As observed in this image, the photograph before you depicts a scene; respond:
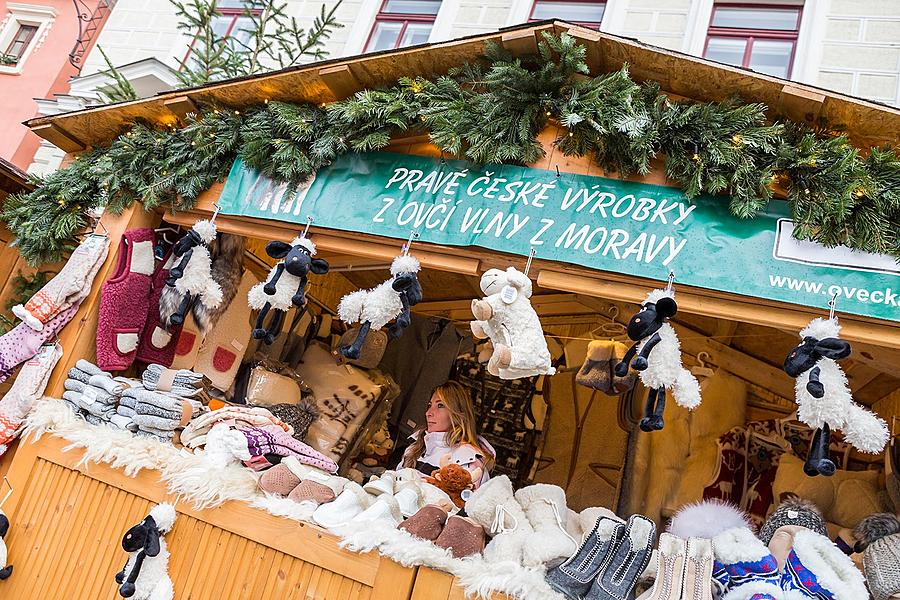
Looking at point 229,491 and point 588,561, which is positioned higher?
point 588,561

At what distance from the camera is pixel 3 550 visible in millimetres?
3469

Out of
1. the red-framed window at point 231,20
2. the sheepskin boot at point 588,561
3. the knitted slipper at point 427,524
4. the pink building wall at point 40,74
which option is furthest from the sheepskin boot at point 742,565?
the pink building wall at point 40,74

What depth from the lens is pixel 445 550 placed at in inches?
102

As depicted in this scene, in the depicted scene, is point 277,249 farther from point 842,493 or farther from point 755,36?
point 755,36

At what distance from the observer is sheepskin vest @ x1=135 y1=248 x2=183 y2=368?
13.5ft

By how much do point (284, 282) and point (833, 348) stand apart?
2.46m

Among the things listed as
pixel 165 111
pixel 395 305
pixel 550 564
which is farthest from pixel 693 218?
pixel 165 111

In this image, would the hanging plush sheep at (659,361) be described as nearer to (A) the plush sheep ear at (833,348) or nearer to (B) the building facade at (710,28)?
(A) the plush sheep ear at (833,348)

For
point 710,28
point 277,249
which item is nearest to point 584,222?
point 277,249

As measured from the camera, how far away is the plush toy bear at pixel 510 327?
271 cm

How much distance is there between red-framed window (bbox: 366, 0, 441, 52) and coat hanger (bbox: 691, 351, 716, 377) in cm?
462

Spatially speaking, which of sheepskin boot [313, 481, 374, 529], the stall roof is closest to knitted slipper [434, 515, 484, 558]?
sheepskin boot [313, 481, 374, 529]

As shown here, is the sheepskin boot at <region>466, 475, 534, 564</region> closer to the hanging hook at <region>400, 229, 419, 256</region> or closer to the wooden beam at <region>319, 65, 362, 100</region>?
the hanging hook at <region>400, 229, 419, 256</region>

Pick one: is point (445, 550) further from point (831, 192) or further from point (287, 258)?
point (831, 192)
